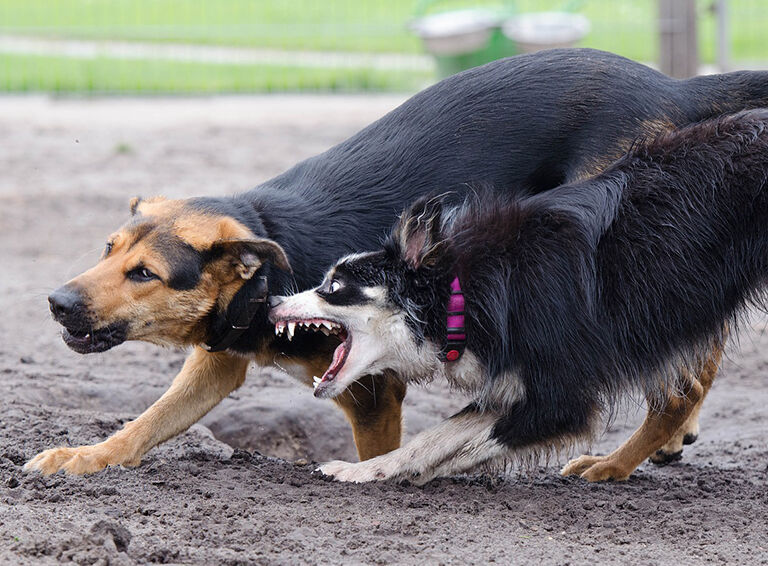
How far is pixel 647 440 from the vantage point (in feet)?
16.1

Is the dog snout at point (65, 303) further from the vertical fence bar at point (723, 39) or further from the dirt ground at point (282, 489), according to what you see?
the vertical fence bar at point (723, 39)

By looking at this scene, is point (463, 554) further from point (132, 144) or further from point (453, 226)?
point (132, 144)

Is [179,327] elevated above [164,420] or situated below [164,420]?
above

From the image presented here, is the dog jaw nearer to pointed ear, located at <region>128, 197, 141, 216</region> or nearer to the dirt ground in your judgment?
the dirt ground

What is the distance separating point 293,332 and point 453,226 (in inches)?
31.1

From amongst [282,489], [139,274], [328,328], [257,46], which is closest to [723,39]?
[257,46]

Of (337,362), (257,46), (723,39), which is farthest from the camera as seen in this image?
(257,46)

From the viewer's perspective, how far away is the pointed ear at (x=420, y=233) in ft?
13.8

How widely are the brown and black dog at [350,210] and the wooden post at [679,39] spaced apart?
711 centimetres

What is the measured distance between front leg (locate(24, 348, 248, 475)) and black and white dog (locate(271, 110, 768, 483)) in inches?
29.3

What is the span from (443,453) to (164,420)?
1.30 meters

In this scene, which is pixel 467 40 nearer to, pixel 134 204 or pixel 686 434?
pixel 686 434

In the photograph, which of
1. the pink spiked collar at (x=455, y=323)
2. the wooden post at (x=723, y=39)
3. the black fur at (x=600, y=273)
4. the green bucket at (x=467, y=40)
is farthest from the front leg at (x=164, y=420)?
the wooden post at (x=723, y=39)

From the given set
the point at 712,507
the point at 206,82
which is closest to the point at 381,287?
the point at 712,507
